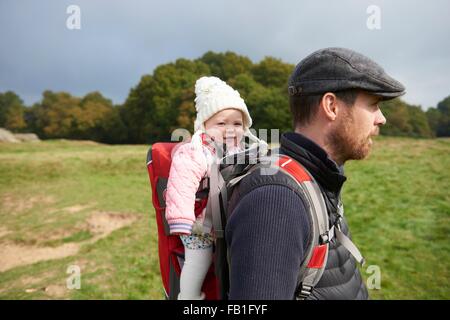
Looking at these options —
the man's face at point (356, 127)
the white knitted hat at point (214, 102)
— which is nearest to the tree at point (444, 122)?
the white knitted hat at point (214, 102)

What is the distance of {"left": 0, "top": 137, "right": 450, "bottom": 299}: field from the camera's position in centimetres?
645

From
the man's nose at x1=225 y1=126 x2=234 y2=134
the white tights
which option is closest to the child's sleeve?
the white tights

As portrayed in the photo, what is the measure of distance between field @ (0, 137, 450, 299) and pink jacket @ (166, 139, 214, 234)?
4389 mm

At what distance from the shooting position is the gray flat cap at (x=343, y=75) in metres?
1.76

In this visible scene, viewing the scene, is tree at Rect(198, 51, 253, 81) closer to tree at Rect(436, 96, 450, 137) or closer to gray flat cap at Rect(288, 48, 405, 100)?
tree at Rect(436, 96, 450, 137)

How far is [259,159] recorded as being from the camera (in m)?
1.85

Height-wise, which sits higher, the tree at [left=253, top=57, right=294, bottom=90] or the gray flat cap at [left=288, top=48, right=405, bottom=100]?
the tree at [left=253, top=57, right=294, bottom=90]

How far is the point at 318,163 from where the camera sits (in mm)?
1768

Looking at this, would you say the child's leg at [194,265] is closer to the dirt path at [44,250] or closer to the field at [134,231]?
the field at [134,231]

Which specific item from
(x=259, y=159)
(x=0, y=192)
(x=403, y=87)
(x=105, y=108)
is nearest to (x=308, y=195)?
(x=259, y=159)

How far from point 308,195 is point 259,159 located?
1.21ft

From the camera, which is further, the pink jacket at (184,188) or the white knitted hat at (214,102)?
the white knitted hat at (214,102)

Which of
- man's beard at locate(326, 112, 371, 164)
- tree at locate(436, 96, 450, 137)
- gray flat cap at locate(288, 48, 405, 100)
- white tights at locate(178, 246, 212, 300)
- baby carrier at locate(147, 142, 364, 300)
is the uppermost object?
tree at locate(436, 96, 450, 137)

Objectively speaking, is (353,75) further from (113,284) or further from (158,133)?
(158,133)
